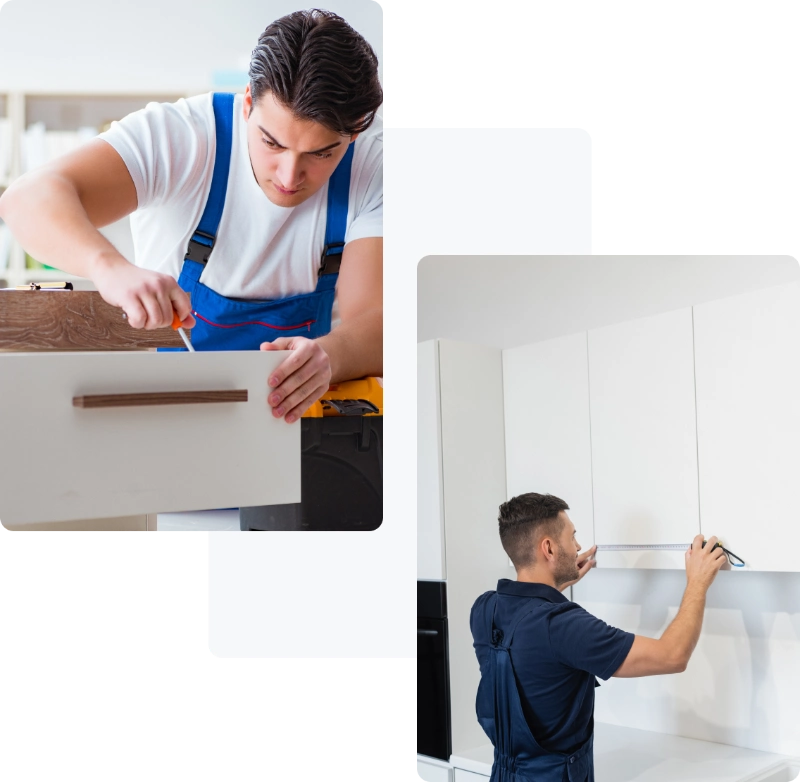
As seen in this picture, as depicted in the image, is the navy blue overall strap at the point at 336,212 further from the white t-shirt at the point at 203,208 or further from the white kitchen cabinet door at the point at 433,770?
the white kitchen cabinet door at the point at 433,770

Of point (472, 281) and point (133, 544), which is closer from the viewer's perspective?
point (133, 544)

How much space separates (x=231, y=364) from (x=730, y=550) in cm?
156

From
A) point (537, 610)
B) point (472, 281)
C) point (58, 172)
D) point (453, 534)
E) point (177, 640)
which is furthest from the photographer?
point (472, 281)

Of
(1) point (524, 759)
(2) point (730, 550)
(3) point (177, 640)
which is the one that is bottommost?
(1) point (524, 759)

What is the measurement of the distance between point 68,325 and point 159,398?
549mm

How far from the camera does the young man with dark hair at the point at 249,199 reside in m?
Answer: 2.32

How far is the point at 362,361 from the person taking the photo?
252 cm

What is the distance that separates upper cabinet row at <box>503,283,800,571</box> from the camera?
2.47m

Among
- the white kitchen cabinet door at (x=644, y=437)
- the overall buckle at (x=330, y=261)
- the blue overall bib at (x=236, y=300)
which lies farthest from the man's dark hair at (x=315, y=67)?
the white kitchen cabinet door at (x=644, y=437)

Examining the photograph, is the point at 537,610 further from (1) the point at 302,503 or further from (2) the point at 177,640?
(2) the point at 177,640

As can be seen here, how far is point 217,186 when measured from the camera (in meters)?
2.41

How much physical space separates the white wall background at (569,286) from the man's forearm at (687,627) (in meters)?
1.05

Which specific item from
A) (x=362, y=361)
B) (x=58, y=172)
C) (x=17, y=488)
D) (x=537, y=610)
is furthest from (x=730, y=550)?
(x=58, y=172)

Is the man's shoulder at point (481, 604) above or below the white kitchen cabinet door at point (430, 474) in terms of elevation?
below
